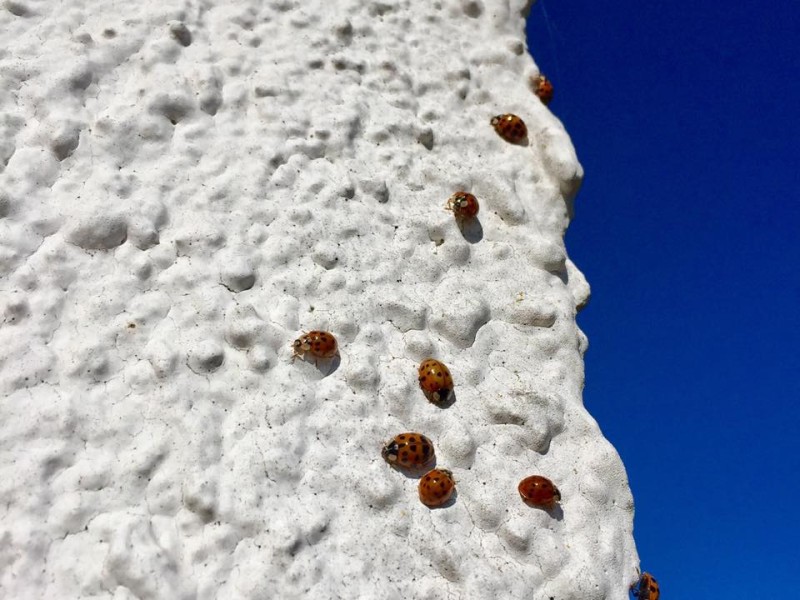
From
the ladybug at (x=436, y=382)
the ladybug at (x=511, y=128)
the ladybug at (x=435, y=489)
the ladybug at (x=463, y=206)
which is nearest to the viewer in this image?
the ladybug at (x=435, y=489)

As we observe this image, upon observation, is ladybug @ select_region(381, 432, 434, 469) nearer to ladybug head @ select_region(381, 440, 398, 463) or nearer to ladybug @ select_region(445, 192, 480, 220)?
ladybug head @ select_region(381, 440, 398, 463)

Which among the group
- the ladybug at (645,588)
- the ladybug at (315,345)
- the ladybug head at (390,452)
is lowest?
the ladybug at (645,588)

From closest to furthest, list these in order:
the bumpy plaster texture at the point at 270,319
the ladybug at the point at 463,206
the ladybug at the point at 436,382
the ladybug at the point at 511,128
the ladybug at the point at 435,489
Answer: the bumpy plaster texture at the point at 270,319
the ladybug at the point at 435,489
the ladybug at the point at 436,382
the ladybug at the point at 463,206
the ladybug at the point at 511,128

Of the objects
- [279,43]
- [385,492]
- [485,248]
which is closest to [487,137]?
[485,248]

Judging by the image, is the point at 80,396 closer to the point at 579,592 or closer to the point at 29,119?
the point at 29,119

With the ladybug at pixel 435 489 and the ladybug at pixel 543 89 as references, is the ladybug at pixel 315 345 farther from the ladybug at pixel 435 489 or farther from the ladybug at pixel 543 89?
the ladybug at pixel 543 89

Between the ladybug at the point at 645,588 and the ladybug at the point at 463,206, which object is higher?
the ladybug at the point at 463,206

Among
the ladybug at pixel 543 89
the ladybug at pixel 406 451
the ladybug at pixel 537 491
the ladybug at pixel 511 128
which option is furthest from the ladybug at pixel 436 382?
the ladybug at pixel 543 89

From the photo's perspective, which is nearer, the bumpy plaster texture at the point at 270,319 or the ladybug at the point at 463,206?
the bumpy plaster texture at the point at 270,319
